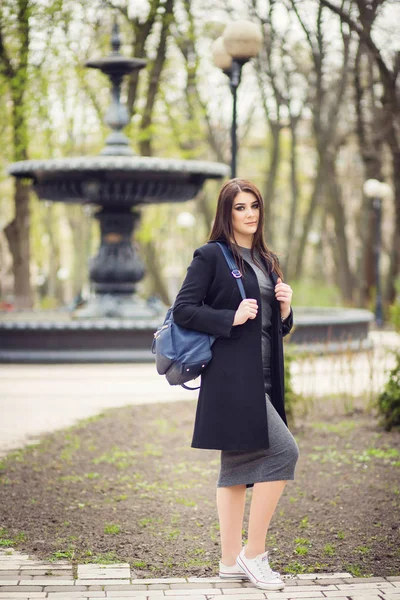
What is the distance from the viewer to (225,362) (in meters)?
4.84

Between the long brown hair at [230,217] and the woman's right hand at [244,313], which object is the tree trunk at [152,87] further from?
the woman's right hand at [244,313]

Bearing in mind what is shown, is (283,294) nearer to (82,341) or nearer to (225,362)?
(225,362)

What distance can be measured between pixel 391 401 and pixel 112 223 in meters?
9.34

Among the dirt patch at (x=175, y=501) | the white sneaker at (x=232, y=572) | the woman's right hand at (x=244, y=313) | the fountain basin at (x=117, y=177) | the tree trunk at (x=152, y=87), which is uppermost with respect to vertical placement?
the tree trunk at (x=152, y=87)

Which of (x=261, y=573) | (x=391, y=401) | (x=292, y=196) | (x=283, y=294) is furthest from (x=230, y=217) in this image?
(x=292, y=196)

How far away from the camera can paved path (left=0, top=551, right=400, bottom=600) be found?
462 centimetres

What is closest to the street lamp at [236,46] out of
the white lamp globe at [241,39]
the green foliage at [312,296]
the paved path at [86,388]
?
the white lamp globe at [241,39]

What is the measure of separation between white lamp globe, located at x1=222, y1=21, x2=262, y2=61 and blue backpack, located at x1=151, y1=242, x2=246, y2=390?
22.6 feet

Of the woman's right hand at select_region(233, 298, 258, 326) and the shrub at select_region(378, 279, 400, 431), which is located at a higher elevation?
the woman's right hand at select_region(233, 298, 258, 326)

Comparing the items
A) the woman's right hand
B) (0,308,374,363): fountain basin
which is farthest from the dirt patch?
(0,308,374,363): fountain basin

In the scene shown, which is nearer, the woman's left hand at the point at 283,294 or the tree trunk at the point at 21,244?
the woman's left hand at the point at 283,294

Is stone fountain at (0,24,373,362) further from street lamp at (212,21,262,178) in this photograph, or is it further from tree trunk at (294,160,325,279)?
tree trunk at (294,160,325,279)

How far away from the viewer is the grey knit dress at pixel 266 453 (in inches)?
193

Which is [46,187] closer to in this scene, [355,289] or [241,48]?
[241,48]
